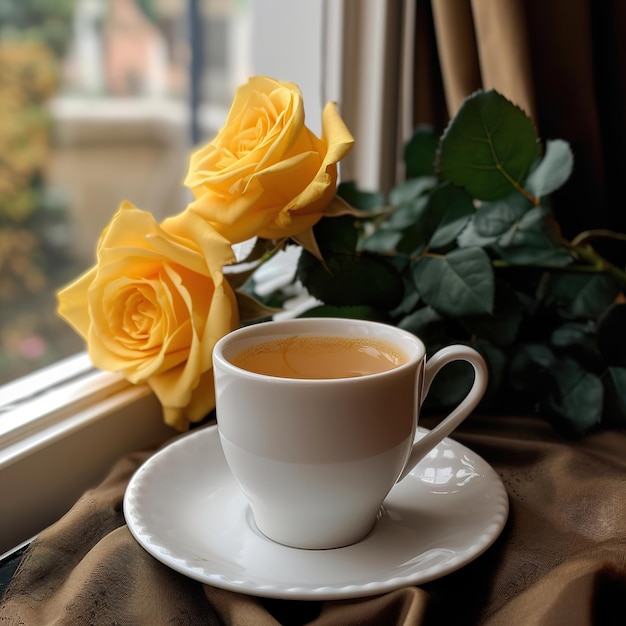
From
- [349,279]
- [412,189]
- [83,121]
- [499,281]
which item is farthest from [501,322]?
[83,121]

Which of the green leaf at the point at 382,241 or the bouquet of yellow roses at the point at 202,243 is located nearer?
the bouquet of yellow roses at the point at 202,243

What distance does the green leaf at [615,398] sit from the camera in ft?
2.05

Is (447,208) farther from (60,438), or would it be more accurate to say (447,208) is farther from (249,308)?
(60,438)

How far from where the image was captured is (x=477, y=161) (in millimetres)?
669

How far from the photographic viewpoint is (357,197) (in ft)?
2.47

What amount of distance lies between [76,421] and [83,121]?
255 centimetres

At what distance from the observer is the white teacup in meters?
0.41

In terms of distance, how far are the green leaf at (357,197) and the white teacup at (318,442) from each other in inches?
11.8

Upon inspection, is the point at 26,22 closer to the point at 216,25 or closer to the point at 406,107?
the point at 216,25

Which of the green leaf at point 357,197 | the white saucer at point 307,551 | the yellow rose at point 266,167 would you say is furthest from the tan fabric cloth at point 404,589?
the green leaf at point 357,197

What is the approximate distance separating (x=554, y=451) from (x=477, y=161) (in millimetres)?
267

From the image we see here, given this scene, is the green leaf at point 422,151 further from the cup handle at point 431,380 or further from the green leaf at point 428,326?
the cup handle at point 431,380

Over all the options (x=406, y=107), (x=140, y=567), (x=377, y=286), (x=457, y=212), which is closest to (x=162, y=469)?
(x=140, y=567)

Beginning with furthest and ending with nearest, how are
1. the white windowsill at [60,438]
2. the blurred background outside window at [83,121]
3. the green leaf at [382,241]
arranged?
the blurred background outside window at [83,121]
the green leaf at [382,241]
the white windowsill at [60,438]
